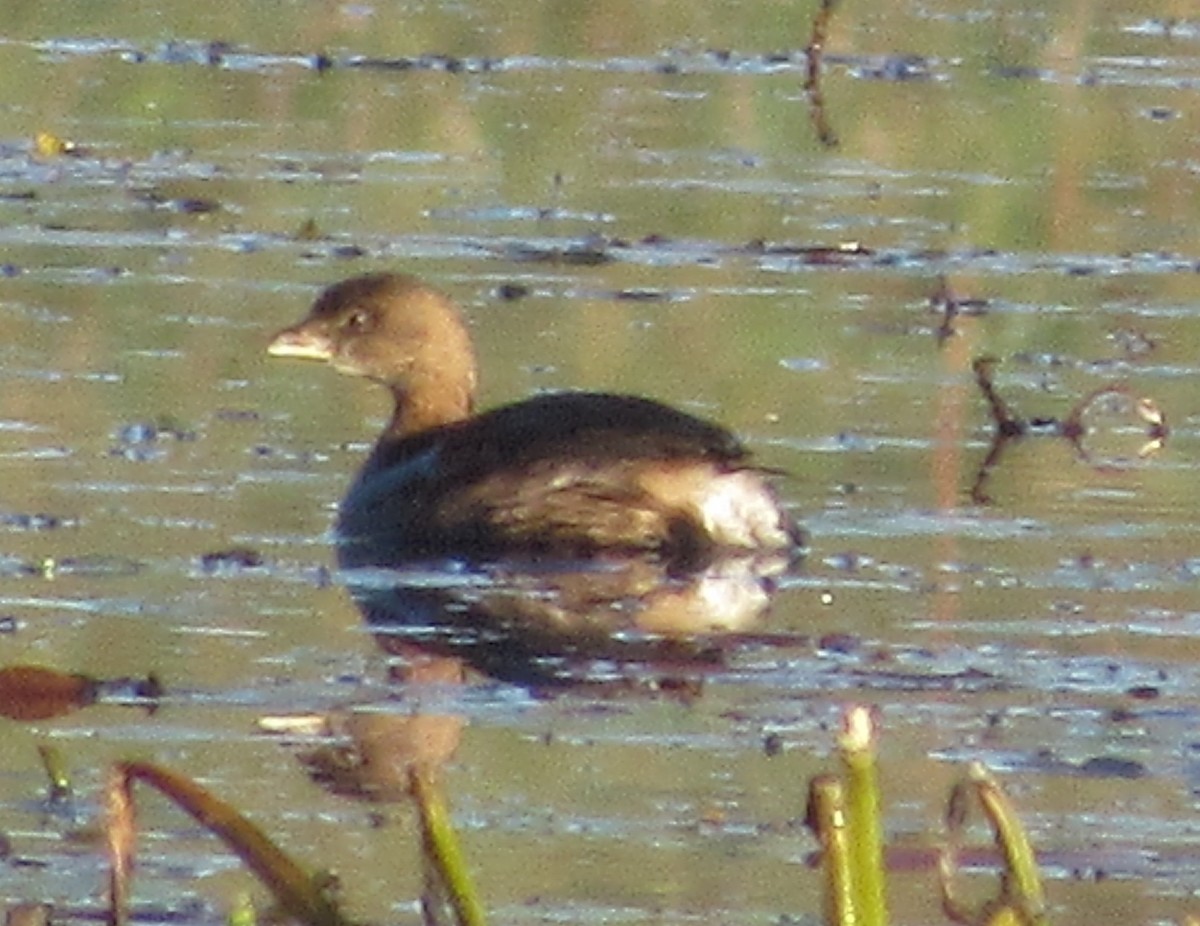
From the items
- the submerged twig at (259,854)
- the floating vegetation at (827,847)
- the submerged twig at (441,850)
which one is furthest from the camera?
the submerged twig at (259,854)

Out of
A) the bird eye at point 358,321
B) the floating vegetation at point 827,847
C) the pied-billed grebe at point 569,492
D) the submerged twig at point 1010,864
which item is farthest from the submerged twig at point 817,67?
the submerged twig at point 1010,864

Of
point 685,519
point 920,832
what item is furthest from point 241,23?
point 920,832

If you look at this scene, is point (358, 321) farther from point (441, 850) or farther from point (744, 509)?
point (441, 850)

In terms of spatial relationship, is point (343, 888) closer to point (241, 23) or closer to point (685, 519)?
point (685, 519)

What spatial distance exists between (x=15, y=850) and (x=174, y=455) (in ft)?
9.43

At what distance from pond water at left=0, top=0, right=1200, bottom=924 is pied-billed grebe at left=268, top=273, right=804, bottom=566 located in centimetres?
16

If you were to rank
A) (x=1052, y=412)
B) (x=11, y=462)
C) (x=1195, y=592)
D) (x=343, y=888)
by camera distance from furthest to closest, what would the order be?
(x=1052, y=412) < (x=11, y=462) < (x=1195, y=592) < (x=343, y=888)

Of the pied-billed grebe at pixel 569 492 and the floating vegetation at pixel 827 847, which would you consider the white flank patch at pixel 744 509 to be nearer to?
the pied-billed grebe at pixel 569 492

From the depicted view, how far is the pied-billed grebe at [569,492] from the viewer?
7.99 m

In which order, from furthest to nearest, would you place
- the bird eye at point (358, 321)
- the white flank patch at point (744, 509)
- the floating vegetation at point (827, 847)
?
the bird eye at point (358, 321)
the white flank patch at point (744, 509)
the floating vegetation at point (827, 847)

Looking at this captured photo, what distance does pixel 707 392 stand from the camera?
31.0ft

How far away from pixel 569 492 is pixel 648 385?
1493mm

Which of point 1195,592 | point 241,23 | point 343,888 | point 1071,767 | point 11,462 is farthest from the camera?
point 241,23

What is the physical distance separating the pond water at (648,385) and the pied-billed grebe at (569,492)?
16 centimetres
